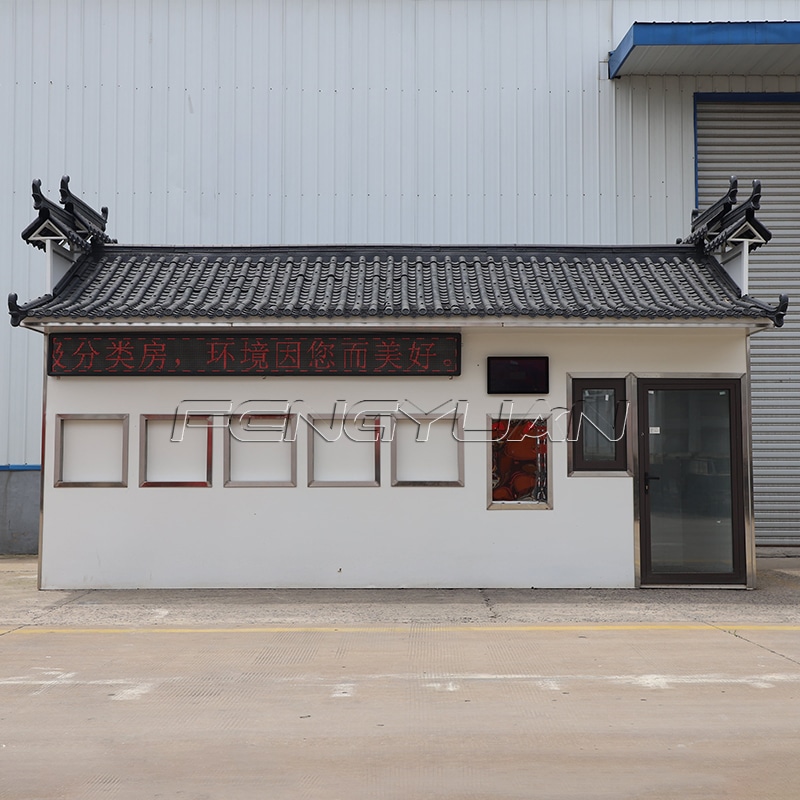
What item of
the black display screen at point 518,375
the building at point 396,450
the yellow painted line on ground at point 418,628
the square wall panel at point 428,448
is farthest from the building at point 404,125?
the yellow painted line on ground at point 418,628

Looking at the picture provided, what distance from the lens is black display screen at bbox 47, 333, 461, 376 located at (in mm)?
10375

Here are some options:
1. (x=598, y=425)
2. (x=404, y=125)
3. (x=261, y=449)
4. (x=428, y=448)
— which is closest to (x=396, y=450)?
(x=428, y=448)

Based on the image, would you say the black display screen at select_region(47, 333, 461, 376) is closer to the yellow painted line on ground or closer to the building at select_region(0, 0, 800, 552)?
the yellow painted line on ground

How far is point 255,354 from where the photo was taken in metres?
10.4

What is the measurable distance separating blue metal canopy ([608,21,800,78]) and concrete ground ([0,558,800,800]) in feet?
27.9

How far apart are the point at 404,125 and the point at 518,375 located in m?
6.14

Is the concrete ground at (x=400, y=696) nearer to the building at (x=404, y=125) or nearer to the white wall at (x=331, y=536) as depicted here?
the white wall at (x=331, y=536)

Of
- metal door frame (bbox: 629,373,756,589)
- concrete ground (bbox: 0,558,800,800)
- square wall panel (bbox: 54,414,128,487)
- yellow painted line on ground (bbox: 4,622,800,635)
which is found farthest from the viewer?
square wall panel (bbox: 54,414,128,487)

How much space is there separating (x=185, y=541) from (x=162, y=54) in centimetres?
860

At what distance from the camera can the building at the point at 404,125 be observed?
14.6 meters

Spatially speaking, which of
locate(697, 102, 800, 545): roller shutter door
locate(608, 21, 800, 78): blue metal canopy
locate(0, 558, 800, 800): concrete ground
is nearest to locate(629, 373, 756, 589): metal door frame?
locate(0, 558, 800, 800): concrete ground

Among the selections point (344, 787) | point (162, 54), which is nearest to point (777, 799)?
point (344, 787)

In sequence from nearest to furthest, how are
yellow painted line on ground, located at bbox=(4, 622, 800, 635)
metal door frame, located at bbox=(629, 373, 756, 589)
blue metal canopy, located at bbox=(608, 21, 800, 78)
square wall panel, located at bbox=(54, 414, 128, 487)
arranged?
1. yellow painted line on ground, located at bbox=(4, 622, 800, 635)
2. metal door frame, located at bbox=(629, 373, 756, 589)
3. square wall panel, located at bbox=(54, 414, 128, 487)
4. blue metal canopy, located at bbox=(608, 21, 800, 78)

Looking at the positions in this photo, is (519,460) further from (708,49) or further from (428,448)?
(708,49)
